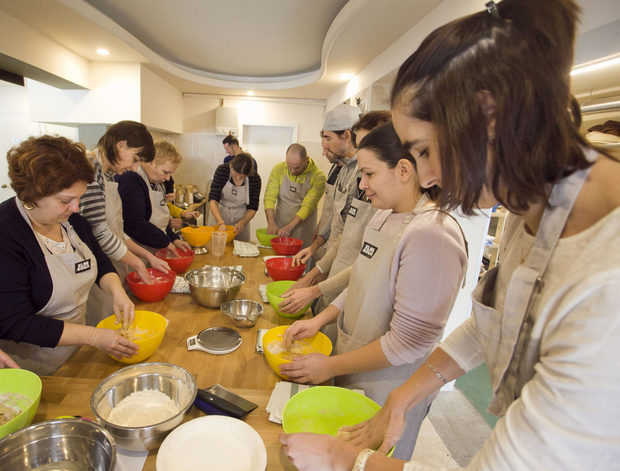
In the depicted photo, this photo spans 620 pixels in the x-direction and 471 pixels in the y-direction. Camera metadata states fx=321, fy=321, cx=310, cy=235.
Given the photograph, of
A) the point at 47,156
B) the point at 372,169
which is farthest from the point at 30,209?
the point at 372,169

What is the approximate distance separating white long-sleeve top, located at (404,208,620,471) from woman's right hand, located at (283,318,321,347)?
785mm

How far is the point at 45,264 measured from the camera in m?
1.22

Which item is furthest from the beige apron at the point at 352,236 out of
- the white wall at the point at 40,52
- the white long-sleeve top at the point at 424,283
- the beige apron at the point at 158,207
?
the white wall at the point at 40,52

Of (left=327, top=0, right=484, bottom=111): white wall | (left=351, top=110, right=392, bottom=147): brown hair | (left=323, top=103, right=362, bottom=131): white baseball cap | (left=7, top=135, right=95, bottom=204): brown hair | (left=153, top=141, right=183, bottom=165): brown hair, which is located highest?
(left=327, top=0, right=484, bottom=111): white wall

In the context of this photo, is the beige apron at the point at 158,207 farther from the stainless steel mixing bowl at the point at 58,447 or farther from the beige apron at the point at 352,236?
the stainless steel mixing bowl at the point at 58,447

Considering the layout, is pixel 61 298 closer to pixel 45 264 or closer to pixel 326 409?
pixel 45 264

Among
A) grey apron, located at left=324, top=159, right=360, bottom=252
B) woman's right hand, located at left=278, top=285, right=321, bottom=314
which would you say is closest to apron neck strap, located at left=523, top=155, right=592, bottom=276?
woman's right hand, located at left=278, top=285, right=321, bottom=314

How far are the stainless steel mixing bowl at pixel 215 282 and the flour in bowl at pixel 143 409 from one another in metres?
0.61

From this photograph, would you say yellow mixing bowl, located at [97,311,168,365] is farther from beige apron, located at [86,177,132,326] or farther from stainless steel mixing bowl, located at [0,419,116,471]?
beige apron, located at [86,177,132,326]

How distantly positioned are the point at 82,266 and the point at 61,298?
148 millimetres

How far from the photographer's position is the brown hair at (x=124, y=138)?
6.20ft

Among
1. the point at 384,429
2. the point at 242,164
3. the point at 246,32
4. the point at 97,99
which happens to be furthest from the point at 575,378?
the point at 97,99

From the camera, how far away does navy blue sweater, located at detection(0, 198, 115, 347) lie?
1.08m

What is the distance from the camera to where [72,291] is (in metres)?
1.32
